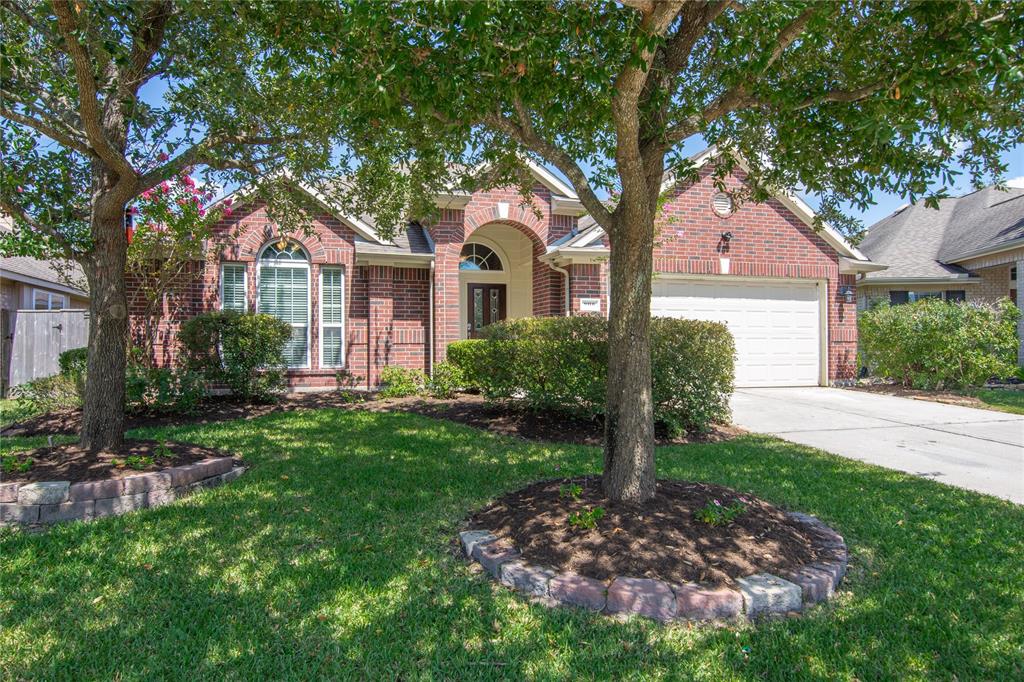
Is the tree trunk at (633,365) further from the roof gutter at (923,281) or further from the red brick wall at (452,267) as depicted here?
the roof gutter at (923,281)

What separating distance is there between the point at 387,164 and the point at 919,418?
8922 mm

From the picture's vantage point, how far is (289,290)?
1161 centimetres

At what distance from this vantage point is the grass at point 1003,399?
10266mm

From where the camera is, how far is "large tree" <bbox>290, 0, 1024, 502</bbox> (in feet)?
10.3

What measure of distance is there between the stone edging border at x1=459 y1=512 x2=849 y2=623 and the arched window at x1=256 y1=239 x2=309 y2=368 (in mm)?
9248

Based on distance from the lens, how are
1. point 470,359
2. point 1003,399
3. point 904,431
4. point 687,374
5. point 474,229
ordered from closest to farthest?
point 687,374
point 904,431
point 470,359
point 1003,399
point 474,229

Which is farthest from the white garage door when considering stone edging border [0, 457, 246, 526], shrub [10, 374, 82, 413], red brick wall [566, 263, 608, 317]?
shrub [10, 374, 82, 413]

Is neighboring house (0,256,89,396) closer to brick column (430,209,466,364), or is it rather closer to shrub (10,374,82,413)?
shrub (10,374,82,413)

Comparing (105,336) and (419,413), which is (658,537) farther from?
(419,413)

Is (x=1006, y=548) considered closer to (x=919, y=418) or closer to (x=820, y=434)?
(x=820, y=434)

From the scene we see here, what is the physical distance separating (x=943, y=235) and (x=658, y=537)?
2018 centimetres

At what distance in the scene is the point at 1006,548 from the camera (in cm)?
390

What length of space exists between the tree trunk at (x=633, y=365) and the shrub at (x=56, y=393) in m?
8.99

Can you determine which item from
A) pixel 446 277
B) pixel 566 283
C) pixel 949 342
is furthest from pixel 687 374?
pixel 949 342
